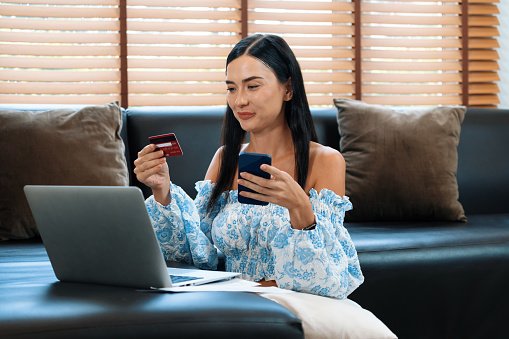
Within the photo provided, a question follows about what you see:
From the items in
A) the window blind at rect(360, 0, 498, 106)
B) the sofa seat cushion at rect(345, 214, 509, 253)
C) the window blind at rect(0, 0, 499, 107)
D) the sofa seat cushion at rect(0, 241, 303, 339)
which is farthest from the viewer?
the window blind at rect(360, 0, 498, 106)

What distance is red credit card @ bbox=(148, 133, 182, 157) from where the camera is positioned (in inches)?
55.7

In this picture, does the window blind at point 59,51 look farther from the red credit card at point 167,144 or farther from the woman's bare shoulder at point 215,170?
the red credit card at point 167,144

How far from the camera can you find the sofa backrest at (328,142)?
8.32 ft

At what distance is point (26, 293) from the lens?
3.93 feet

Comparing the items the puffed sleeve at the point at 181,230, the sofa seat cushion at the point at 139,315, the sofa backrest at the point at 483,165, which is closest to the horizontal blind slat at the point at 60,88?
the puffed sleeve at the point at 181,230

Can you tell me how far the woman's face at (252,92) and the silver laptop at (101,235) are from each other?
53 cm

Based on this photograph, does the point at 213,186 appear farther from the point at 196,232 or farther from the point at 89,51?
the point at 89,51

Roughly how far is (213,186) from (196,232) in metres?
0.21

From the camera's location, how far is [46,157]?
2213mm

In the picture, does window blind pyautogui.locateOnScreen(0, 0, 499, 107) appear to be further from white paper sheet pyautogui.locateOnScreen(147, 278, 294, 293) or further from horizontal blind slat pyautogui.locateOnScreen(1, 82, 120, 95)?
white paper sheet pyautogui.locateOnScreen(147, 278, 294, 293)

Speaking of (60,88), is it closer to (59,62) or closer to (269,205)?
(59,62)

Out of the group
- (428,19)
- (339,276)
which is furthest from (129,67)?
(339,276)

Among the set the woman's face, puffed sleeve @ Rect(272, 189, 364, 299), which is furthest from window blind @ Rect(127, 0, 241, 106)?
puffed sleeve @ Rect(272, 189, 364, 299)

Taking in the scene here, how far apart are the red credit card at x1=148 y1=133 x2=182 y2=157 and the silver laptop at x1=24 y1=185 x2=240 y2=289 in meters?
0.31
